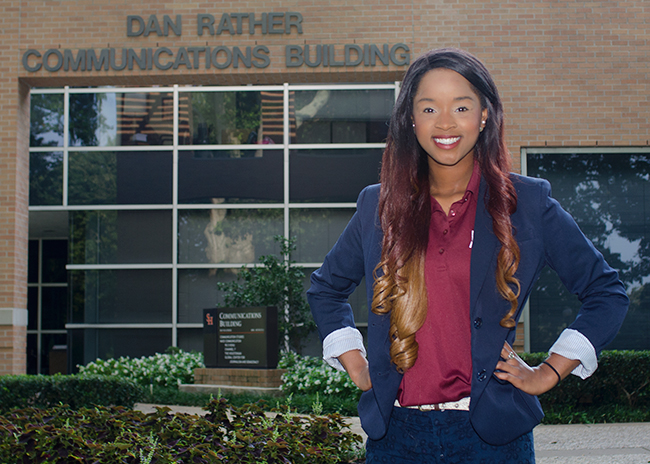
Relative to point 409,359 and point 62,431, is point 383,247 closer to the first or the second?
point 409,359

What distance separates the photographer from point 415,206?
2123 mm


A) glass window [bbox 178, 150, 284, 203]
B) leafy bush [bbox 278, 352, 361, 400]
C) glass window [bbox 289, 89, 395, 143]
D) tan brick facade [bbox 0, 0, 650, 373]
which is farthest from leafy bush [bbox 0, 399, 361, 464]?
glass window [bbox 289, 89, 395, 143]

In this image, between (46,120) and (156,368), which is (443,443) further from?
(46,120)

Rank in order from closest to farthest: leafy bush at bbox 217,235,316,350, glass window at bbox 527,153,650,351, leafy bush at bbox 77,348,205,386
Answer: glass window at bbox 527,153,650,351
leafy bush at bbox 77,348,205,386
leafy bush at bbox 217,235,316,350

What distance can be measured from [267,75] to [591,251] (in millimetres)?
10124

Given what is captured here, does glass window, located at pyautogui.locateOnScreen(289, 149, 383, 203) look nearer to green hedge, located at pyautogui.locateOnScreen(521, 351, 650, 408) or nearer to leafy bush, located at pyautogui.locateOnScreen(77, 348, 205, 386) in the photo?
leafy bush, located at pyautogui.locateOnScreen(77, 348, 205, 386)

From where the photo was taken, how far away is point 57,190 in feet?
49.4

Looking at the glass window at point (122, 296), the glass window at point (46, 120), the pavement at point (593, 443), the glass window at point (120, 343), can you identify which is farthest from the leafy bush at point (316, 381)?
the glass window at point (46, 120)

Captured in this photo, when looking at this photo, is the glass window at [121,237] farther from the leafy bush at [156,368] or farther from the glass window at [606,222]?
the glass window at [606,222]

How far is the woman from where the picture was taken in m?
1.91

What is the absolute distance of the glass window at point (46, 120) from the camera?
15234mm

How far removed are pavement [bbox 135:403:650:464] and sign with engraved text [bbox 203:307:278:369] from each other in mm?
3195

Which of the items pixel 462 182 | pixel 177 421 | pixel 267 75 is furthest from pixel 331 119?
pixel 462 182

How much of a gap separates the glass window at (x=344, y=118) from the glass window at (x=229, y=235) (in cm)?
188
